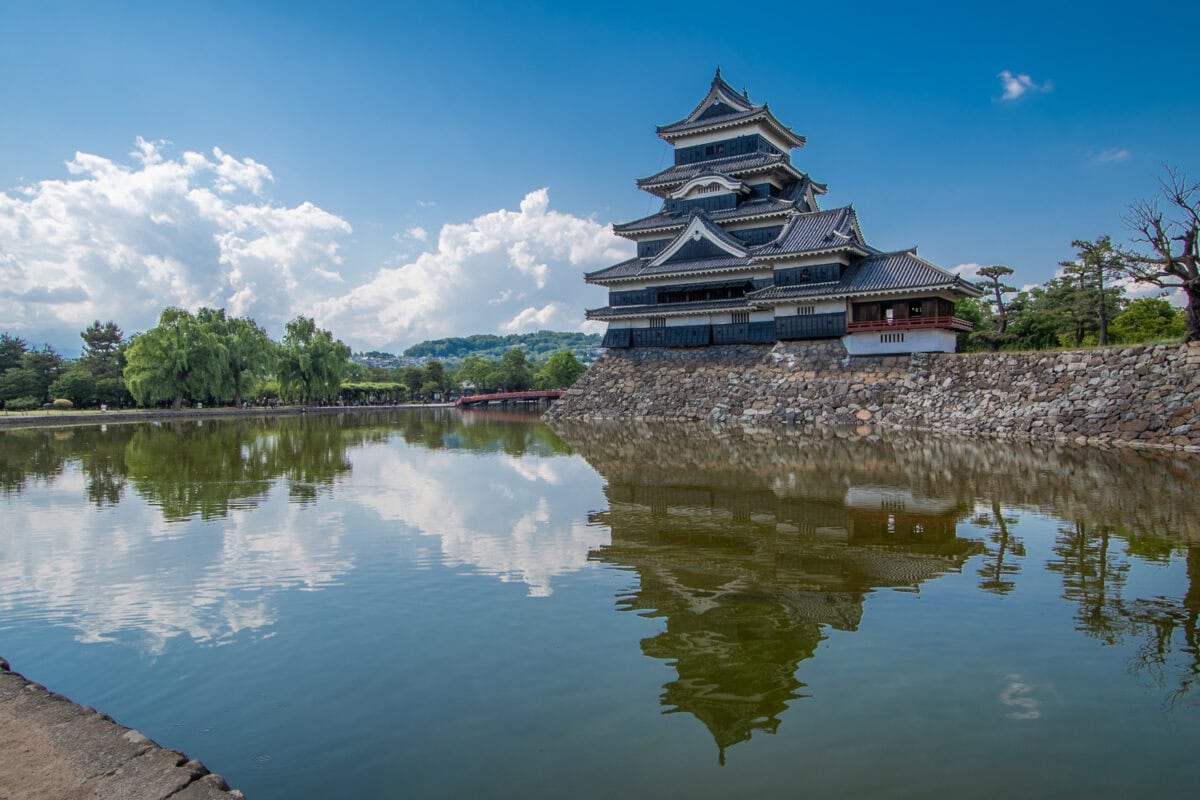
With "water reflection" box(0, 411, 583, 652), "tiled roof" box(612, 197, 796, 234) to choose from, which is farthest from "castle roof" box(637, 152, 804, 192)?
"water reflection" box(0, 411, 583, 652)

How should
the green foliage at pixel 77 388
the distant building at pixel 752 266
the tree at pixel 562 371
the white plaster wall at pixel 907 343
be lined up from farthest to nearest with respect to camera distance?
the tree at pixel 562 371 → the green foliage at pixel 77 388 → the distant building at pixel 752 266 → the white plaster wall at pixel 907 343

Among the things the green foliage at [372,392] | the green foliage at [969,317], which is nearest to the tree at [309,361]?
the green foliage at [372,392]

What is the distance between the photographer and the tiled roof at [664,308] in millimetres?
37156

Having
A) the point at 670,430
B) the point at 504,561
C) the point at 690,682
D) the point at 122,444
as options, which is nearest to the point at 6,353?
the point at 122,444

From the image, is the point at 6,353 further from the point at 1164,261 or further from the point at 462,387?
the point at 1164,261

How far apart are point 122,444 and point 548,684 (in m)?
29.2

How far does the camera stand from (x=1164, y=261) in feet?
72.4

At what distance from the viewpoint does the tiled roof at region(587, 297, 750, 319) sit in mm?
37156

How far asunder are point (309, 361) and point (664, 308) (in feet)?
116

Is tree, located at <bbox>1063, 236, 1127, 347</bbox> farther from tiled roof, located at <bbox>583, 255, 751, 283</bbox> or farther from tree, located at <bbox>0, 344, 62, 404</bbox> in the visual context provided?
tree, located at <bbox>0, 344, 62, 404</bbox>

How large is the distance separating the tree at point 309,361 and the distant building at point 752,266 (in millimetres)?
30069

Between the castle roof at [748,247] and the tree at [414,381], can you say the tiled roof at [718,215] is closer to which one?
the castle roof at [748,247]

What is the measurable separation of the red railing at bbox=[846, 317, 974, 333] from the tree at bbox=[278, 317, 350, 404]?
146 ft

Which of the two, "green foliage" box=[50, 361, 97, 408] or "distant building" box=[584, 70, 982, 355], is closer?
"distant building" box=[584, 70, 982, 355]
